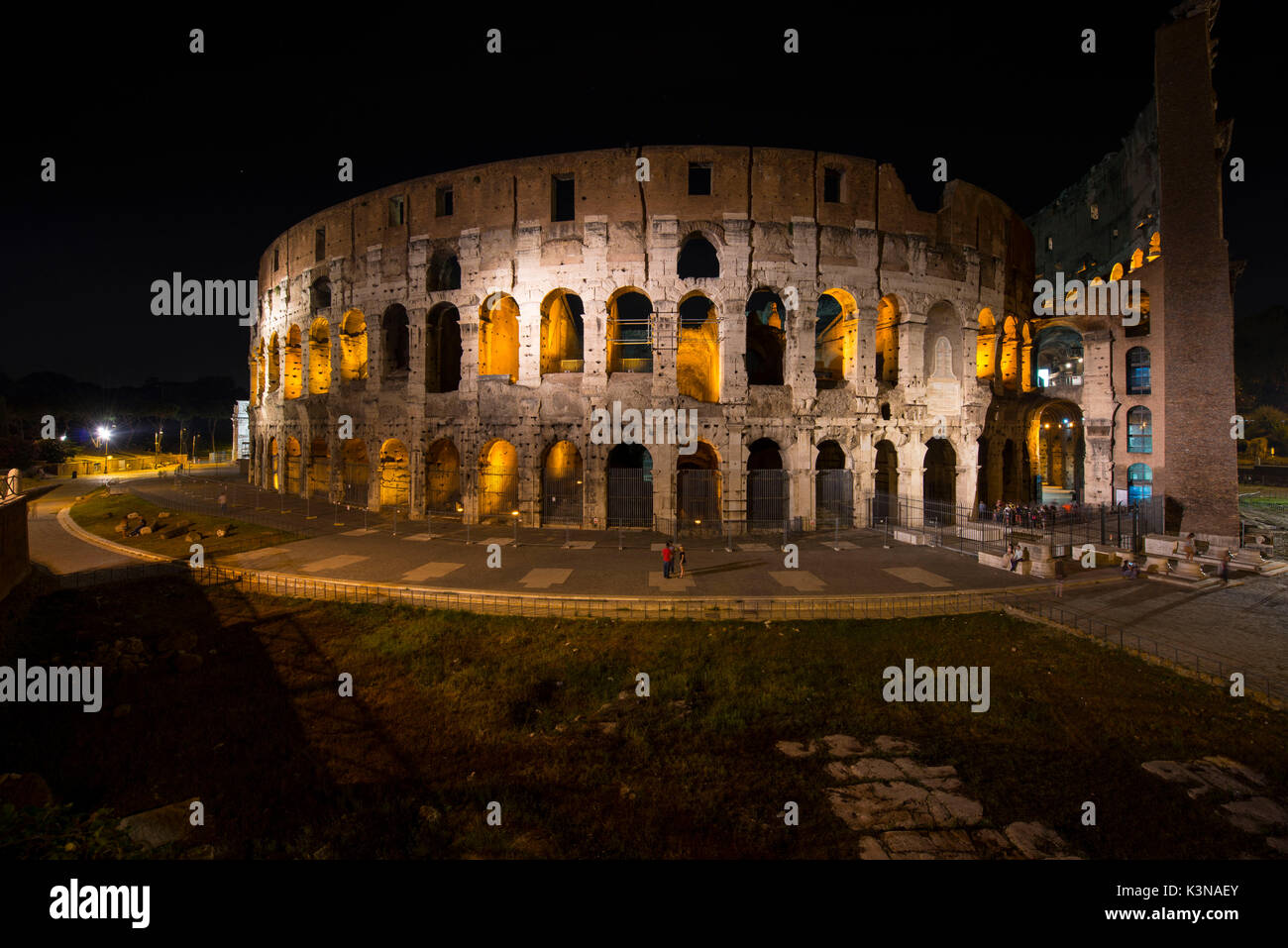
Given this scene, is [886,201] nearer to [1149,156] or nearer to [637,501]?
[637,501]

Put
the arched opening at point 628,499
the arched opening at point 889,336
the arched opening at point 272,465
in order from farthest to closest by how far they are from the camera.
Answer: the arched opening at point 272,465
the arched opening at point 889,336
the arched opening at point 628,499

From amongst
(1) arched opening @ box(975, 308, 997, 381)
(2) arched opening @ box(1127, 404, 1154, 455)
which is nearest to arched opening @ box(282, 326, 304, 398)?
(1) arched opening @ box(975, 308, 997, 381)

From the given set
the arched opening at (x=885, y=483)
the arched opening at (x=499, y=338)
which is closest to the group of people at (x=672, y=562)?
the arched opening at (x=885, y=483)

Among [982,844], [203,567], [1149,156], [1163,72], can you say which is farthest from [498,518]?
[1149,156]

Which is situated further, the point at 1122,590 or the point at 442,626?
the point at 1122,590

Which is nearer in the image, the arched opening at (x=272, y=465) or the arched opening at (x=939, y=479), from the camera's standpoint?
the arched opening at (x=939, y=479)

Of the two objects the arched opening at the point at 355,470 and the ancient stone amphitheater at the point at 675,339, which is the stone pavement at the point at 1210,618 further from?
the arched opening at the point at 355,470

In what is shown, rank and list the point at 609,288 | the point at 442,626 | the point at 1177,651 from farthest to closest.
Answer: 1. the point at 609,288
2. the point at 442,626
3. the point at 1177,651

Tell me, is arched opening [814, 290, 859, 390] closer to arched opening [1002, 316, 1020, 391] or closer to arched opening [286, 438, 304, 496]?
arched opening [1002, 316, 1020, 391]
